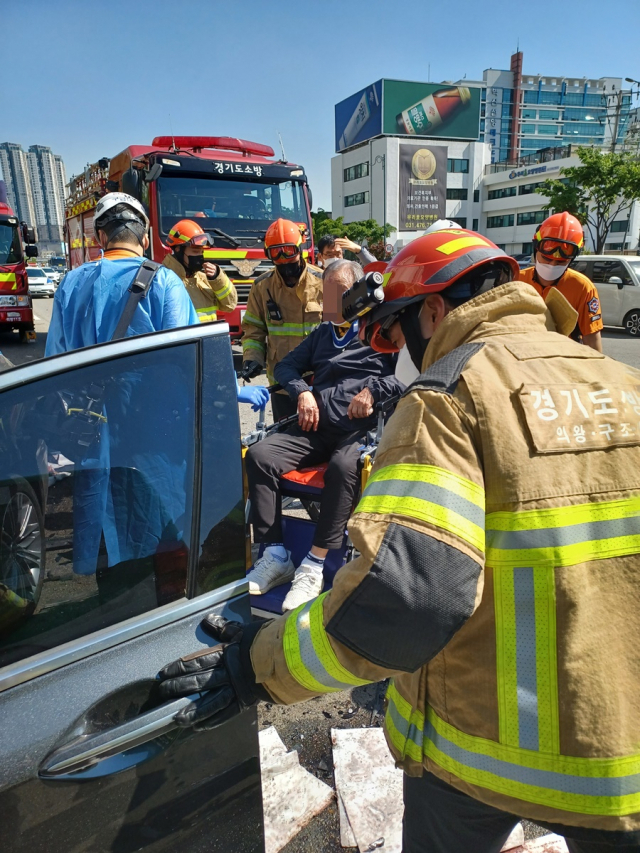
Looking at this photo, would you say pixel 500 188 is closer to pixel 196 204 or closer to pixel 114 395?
pixel 196 204

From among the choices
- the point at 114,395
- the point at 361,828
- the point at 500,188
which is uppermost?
the point at 500,188

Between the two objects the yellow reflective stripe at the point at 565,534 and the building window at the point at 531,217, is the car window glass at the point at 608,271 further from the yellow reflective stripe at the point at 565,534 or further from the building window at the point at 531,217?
the building window at the point at 531,217

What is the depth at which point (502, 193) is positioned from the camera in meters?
56.0

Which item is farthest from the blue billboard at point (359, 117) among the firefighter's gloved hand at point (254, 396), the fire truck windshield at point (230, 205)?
the firefighter's gloved hand at point (254, 396)

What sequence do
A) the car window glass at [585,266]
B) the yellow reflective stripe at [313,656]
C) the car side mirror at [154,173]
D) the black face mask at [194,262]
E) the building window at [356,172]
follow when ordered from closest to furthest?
the yellow reflective stripe at [313,656], the black face mask at [194,262], the car side mirror at [154,173], the car window glass at [585,266], the building window at [356,172]

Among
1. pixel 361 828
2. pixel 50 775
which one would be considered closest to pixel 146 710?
pixel 50 775

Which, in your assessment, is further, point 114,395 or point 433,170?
point 433,170

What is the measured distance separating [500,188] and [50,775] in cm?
6290

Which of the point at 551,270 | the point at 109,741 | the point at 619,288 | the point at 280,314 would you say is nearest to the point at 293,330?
the point at 280,314

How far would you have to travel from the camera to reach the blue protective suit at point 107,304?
226 centimetres

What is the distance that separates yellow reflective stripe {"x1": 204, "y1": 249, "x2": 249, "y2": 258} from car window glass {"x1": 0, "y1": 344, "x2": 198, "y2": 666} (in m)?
7.35

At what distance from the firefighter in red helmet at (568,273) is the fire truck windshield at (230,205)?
5.10 meters

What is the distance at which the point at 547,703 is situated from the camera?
0.94m

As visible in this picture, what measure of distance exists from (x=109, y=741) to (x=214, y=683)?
0.22 meters
